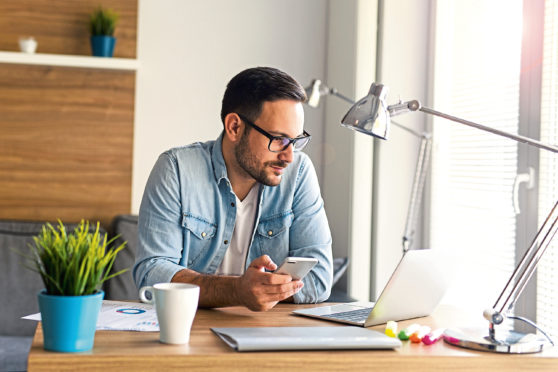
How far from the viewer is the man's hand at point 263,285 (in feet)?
5.21

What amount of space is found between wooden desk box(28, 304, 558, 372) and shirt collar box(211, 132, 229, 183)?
2.26ft

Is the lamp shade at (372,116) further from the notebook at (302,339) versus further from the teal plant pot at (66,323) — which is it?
the teal plant pot at (66,323)

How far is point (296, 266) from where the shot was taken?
157 centimetres

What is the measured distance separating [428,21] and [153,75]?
4.51ft

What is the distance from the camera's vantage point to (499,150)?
2.72 meters

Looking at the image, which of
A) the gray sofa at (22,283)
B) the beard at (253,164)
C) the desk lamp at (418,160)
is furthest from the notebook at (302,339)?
the gray sofa at (22,283)

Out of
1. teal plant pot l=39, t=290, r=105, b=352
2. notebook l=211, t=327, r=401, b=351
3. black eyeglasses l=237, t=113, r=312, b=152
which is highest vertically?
black eyeglasses l=237, t=113, r=312, b=152

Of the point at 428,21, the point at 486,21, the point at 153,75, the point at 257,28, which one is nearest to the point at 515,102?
the point at 486,21

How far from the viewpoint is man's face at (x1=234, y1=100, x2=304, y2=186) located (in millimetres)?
2021

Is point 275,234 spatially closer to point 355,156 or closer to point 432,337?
point 432,337

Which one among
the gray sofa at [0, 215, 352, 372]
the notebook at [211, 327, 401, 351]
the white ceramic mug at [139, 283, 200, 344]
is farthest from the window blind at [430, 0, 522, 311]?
the white ceramic mug at [139, 283, 200, 344]

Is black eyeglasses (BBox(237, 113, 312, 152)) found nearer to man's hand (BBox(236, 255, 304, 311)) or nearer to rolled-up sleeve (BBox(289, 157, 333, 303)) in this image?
rolled-up sleeve (BBox(289, 157, 333, 303))

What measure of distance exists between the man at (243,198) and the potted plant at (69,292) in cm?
56

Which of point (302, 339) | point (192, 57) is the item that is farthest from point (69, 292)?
point (192, 57)
